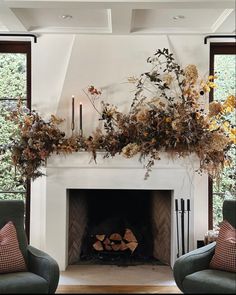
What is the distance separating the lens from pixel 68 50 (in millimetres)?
4723

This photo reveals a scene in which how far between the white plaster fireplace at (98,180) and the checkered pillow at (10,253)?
3.80ft

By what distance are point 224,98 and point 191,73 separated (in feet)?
2.46

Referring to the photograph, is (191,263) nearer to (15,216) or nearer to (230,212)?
(230,212)

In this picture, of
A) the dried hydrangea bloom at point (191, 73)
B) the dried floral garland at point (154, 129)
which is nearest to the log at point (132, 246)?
the dried floral garland at point (154, 129)

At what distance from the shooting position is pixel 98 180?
4543 millimetres

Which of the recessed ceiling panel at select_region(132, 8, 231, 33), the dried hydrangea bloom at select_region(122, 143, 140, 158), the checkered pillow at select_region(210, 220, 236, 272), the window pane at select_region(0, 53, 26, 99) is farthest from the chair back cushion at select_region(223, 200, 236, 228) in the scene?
the window pane at select_region(0, 53, 26, 99)

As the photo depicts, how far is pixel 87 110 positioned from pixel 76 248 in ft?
5.20

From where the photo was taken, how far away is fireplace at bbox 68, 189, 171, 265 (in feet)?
15.6

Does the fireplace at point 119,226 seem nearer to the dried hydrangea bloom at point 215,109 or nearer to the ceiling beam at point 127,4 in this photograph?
the dried hydrangea bloom at point 215,109

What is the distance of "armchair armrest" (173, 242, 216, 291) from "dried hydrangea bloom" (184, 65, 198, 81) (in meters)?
Result: 1.83

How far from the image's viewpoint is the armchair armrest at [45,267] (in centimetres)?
312

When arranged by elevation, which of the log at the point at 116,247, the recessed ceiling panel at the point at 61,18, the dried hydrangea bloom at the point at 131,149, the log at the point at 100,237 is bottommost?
the log at the point at 116,247

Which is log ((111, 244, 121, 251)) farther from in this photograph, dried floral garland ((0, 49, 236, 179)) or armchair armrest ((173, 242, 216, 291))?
armchair armrest ((173, 242, 216, 291))

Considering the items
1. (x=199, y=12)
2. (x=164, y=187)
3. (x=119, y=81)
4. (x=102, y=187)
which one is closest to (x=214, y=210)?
(x=164, y=187)
